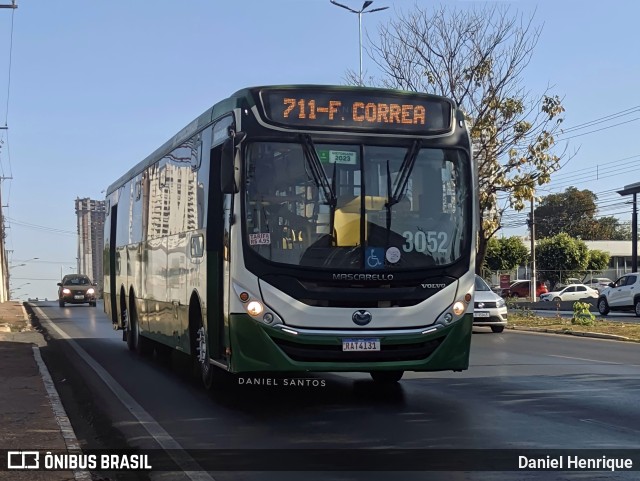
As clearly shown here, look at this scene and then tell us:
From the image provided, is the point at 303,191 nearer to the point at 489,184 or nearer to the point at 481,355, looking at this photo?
the point at 481,355

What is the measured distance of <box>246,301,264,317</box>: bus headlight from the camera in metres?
9.84

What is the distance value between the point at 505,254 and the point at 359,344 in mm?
67309

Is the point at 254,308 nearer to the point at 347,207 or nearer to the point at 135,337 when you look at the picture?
the point at 347,207

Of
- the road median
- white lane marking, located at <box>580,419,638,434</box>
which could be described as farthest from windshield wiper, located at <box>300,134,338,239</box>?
the road median

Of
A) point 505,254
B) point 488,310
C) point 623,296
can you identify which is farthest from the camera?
point 505,254

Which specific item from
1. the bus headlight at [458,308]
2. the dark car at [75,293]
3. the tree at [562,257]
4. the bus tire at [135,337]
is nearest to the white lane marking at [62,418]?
the bus tire at [135,337]

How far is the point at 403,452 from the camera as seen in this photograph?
783cm

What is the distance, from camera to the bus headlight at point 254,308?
387 inches

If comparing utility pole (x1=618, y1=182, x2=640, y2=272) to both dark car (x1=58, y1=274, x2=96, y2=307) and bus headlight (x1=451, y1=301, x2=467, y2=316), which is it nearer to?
dark car (x1=58, y1=274, x2=96, y2=307)

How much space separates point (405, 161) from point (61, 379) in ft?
23.4

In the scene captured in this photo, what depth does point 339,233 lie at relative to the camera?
10.1m

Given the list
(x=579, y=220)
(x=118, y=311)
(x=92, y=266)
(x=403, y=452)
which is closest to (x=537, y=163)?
(x=118, y=311)

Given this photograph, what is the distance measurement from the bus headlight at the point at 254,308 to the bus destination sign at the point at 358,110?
204 centimetres

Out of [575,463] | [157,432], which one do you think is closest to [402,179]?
[157,432]
